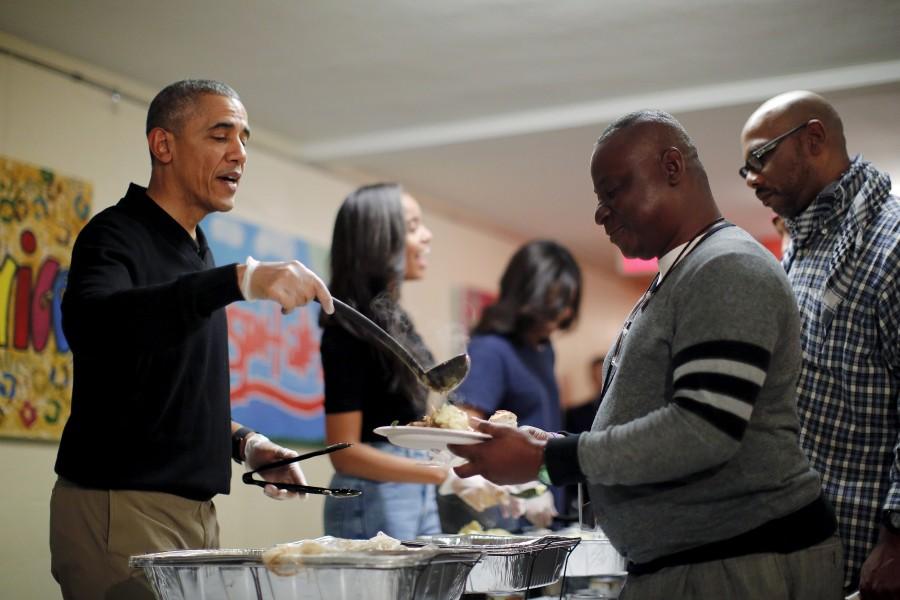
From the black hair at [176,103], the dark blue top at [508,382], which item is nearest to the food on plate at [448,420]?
the black hair at [176,103]

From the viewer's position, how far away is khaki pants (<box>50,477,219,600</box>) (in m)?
1.91

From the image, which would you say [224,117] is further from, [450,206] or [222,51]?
[450,206]

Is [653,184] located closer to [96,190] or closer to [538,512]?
[538,512]

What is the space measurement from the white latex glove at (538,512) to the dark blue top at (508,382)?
0.40 metres

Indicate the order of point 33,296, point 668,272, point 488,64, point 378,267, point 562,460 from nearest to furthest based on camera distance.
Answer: point 562,460 → point 668,272 → point 378,267 → point 33,296 → point 488,64

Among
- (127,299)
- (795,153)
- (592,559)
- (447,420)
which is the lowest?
(592,559)

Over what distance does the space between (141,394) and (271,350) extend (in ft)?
9.87

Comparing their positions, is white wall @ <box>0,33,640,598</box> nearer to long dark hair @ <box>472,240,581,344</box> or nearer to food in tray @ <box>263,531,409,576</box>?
long dark hair @ <box>472,240,581,344</box>

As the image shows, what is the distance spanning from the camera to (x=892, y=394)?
2.29m

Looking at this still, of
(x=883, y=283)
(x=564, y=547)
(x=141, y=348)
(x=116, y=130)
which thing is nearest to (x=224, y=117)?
(x=141, y=348)

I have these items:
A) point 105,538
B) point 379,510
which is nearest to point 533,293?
point 379,510

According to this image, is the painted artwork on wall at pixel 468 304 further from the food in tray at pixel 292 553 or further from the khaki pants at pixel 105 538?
the food in tray at pixel 292 553

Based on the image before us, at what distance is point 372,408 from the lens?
2.82 meters

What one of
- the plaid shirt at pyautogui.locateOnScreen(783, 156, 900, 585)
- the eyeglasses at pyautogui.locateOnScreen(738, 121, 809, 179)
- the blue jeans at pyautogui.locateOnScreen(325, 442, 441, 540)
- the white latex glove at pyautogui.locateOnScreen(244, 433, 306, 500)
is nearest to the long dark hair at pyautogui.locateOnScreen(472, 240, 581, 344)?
the blue jeans at pyautogui.locateOnScreen(325, 442, 441, 540)
